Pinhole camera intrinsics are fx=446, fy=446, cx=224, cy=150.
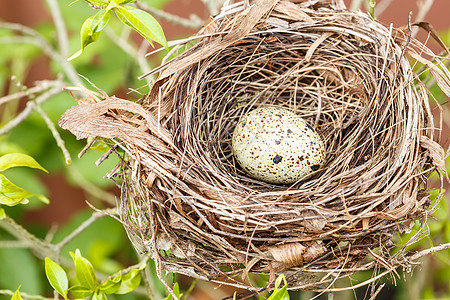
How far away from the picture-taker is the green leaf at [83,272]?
2.14 feet

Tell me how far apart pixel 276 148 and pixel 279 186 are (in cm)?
8

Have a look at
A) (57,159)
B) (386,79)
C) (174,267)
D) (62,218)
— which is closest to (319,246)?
(174,267)

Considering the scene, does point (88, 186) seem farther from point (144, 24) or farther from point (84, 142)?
point (144, 24)

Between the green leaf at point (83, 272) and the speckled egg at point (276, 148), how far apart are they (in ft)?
A: 1.17

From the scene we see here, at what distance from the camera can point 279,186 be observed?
35.4 inches

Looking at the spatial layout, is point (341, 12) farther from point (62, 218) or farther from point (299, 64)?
point (62, 218)

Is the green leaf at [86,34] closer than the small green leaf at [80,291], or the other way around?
the green leaf at [86,34]

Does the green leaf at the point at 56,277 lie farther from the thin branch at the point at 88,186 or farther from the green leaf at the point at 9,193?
the thin branch at the point at 88,186

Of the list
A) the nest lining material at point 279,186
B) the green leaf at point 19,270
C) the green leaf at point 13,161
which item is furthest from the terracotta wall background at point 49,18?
the green leaf at point 13,161

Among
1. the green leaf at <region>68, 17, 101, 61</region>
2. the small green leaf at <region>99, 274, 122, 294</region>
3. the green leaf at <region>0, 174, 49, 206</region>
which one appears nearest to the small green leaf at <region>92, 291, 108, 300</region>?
the small green leaf at <region>99, 274, 122, 294</region>

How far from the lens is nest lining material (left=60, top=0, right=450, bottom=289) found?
65 centimetres

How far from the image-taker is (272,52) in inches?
33.5

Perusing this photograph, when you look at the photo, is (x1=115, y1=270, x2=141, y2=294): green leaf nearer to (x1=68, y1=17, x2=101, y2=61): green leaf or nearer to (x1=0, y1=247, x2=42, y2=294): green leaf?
(x1=68, y1=17, x2=101, y2=61): green leaf

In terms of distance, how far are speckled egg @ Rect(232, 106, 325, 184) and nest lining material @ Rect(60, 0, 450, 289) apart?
31 millimetres
